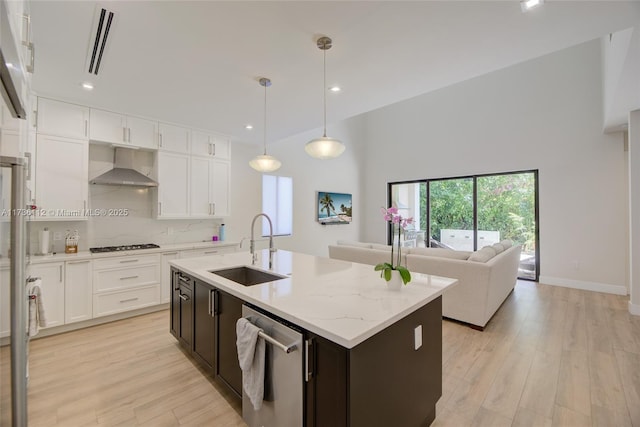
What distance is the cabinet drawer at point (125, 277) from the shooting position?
10.7 feet

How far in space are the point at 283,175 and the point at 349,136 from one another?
266 centimetres

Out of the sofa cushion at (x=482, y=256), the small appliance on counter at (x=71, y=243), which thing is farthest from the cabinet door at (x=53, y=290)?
the sofa cushion at (x=482, y=256)

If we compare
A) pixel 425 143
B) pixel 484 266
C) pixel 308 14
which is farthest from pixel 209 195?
pixel 425 143

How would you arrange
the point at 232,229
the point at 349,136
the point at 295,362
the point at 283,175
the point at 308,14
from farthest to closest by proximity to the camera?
the point at 349,136 → the point at 283,175 → the point at 232,229 → the point at 308,14 → the point at 295,362

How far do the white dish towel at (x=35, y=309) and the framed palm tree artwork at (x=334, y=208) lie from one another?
5.16 m

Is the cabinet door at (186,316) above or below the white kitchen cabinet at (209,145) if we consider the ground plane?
below

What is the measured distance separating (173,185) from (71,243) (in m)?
1.35

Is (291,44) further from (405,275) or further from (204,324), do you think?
(204,324)

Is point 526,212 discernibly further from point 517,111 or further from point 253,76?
point 253,76

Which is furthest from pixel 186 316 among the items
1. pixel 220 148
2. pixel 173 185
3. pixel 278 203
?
pixel 278 203

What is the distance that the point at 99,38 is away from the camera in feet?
6.86

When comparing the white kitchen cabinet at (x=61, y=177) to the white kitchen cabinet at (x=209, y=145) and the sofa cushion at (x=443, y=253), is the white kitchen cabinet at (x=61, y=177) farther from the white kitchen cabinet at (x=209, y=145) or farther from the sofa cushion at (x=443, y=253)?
the sofa cushion at (x=443, y=253)

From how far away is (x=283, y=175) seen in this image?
19.8 feet

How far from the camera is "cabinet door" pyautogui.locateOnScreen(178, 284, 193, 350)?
237 cm
